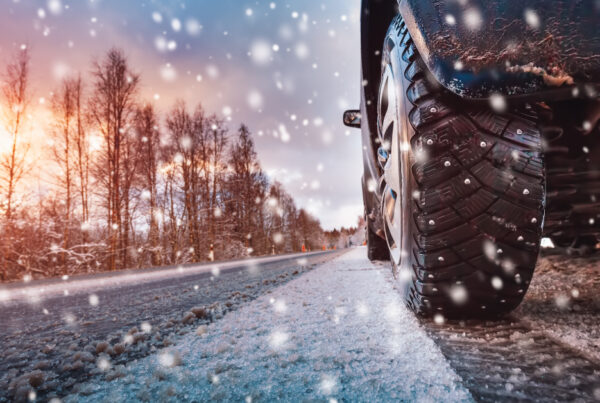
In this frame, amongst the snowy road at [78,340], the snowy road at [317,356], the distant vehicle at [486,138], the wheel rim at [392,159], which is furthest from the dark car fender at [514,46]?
the snowy road at [78,340]

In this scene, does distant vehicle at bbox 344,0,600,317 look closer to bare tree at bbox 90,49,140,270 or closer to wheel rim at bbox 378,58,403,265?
wheel rim at bbox 378,58,403,265

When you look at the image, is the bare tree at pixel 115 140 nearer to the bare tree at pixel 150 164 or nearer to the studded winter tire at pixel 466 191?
the bare tree at pixel 150 164

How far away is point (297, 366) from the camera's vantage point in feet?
2.72

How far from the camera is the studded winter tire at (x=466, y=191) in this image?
37.2 inches

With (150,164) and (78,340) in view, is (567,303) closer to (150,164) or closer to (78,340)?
(78,340)

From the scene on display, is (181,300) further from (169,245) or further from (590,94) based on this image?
(169,245)

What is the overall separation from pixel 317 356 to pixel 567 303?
1350 millimetres

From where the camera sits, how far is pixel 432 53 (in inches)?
36.0

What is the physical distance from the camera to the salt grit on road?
0.67 metres

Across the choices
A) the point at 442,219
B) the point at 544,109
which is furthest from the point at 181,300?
the point at 544,109

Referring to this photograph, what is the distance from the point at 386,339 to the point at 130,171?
1807cm

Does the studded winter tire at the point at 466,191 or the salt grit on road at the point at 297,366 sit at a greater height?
the studded winter tire at the point at 466,191

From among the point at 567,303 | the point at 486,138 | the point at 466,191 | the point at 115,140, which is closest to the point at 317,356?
the point at 466,191

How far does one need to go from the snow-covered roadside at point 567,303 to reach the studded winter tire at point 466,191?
20 centimetres
